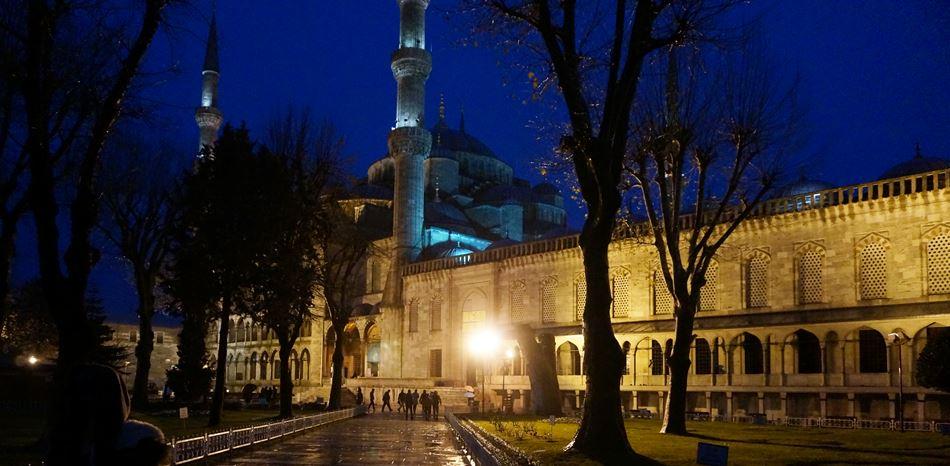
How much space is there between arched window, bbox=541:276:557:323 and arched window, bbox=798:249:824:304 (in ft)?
46.1

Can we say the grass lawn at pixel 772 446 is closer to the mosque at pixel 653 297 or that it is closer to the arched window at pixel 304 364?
the mosque at pixel 653 297

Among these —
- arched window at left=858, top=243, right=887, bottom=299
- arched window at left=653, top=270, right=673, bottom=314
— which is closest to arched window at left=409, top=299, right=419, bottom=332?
arched window at left=653, top=270, right=673, bottom=314

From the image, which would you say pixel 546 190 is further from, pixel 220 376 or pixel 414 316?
pixel 220 376

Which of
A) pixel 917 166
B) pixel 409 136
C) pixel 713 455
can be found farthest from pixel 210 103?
pixel 713 455

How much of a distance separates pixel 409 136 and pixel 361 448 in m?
35.1

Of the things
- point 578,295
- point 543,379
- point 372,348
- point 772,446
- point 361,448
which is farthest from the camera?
point 372,348

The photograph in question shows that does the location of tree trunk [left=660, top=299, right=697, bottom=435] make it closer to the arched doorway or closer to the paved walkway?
the paved walkway

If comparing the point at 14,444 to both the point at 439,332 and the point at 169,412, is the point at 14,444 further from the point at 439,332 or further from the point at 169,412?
the point at 439,332

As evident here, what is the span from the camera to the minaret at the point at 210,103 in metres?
60.7

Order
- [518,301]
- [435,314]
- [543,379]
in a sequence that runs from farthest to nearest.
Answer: [435,314] < [518,301] < [543,379]

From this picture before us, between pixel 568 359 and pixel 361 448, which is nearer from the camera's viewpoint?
pixel 361 448

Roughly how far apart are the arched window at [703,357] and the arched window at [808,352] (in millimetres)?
4169

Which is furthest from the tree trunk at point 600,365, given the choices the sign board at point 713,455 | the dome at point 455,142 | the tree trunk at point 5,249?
the dome at point 455,142

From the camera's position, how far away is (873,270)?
3259 cm
